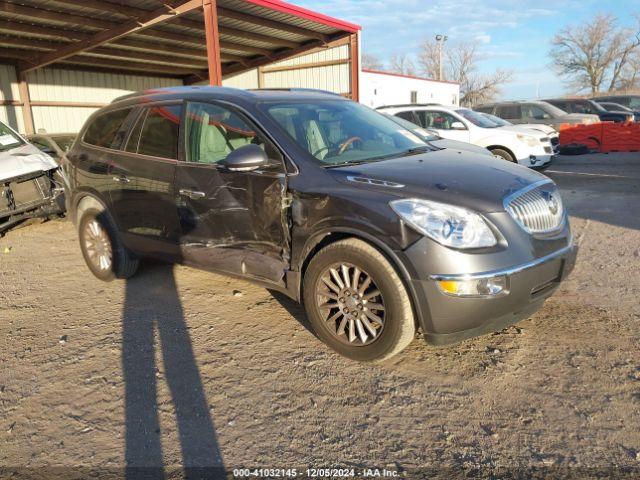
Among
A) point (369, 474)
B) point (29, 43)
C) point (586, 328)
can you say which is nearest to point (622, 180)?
point (586, 328)

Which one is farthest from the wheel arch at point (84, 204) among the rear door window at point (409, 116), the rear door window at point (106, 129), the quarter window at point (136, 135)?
the rear door window at point (409, 116)

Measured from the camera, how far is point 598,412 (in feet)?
8.99

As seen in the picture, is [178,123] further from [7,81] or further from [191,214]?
[7,81]

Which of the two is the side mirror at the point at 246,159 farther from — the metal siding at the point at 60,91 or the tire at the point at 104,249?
the metal siding at the point at 60,91

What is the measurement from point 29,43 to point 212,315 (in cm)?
1372

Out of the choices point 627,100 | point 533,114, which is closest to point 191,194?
point 533,114

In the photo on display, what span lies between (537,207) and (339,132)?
1.57m

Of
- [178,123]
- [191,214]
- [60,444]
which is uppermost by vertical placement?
[178,123]

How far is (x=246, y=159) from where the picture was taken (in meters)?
3.47

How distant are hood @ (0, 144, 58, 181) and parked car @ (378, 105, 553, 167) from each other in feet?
25.1

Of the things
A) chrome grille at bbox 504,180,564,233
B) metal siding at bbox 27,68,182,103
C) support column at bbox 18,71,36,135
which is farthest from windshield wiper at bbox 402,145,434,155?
metal siding at bbox 27,68,182,103

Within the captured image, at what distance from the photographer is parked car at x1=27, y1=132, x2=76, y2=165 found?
333 inches

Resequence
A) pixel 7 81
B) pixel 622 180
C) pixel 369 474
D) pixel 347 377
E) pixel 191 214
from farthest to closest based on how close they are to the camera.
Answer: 1. pixel 7 81
2. pixel 622 180
3. pixel 191 214
4. pixel 347 377
5. pixel 369 474

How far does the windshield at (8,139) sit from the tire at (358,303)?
6.01 m
